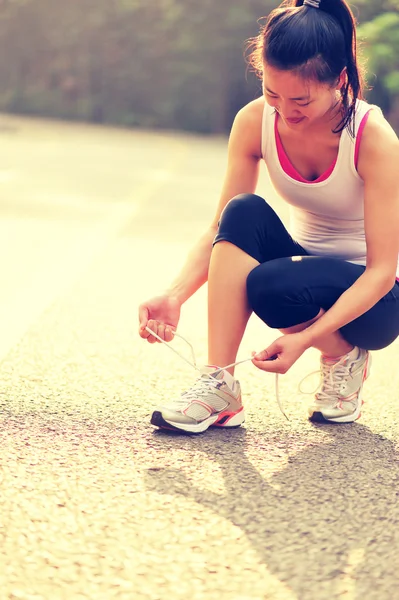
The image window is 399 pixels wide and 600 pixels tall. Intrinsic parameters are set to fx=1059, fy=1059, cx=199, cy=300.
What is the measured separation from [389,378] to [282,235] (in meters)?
1.04

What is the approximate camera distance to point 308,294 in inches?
126

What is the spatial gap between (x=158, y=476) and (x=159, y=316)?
678mm

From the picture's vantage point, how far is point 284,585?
2139 millimetres

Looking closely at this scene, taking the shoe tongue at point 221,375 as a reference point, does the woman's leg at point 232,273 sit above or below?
above

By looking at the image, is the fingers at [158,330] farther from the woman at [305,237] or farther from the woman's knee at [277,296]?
the woman's knee at [277,296]

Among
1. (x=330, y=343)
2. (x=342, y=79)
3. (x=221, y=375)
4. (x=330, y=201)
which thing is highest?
(x=342, y=79)

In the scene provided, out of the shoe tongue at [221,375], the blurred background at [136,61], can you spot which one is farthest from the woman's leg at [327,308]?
the blurred background at [136,61]

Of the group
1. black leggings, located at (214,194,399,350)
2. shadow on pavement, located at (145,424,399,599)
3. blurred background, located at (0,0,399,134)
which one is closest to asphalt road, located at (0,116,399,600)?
shadow on pavement, located at (145,424,399,599)

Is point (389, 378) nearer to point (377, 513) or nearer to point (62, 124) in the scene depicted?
point (377, 513)

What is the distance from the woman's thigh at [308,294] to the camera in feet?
10.4

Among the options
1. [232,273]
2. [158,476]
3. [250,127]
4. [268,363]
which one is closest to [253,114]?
[250,127]

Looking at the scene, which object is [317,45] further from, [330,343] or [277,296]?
[330,343]

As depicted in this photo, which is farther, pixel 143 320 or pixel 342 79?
pixel 143 320

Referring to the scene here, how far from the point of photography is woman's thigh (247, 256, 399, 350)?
3.17 meters
